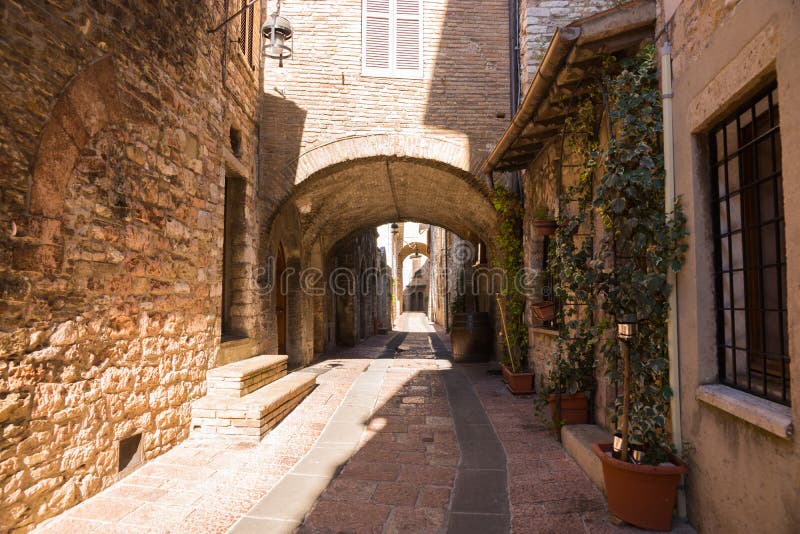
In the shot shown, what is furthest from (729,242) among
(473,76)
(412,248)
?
(412,248)

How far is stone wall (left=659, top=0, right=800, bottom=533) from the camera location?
2035mm

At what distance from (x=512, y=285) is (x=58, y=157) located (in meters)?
5.91

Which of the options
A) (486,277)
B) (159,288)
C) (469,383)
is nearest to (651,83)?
(159,288)

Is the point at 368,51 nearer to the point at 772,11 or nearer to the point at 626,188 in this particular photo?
the point at 626,188

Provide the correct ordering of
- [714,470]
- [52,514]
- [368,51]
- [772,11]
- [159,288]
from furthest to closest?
1. [368,51]
2. [159,288]
3. [52,514]
4. [714,470]
5. [772,11]

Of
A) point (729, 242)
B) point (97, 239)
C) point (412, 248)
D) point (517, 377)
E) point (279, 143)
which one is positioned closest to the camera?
point (729, 242)

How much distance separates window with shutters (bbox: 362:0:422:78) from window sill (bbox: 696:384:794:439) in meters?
6.46

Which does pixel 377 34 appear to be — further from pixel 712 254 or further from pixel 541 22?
pixel 712 254

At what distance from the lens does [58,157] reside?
10.2 ft

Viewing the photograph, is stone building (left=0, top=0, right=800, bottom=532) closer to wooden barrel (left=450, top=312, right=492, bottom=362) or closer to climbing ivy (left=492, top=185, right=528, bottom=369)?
climbing ivy (left=492, top=185, right=528, bottom=369)

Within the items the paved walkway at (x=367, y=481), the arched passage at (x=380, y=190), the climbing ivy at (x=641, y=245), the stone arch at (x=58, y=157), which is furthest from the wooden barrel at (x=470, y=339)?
the stone arch at (x=58, y=157)

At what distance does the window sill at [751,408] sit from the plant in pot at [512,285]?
418 centimetres

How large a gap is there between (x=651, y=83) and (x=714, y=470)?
7.53 ft

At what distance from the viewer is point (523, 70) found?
23.7 feet
